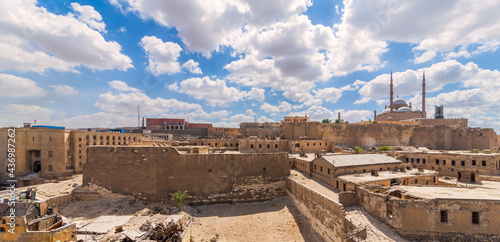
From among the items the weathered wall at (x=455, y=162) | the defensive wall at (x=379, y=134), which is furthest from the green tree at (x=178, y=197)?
the defensive wall at (x=379, y=134)

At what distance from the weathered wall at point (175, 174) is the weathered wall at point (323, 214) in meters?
4.29

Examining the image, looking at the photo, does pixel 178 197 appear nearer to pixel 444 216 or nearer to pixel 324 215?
pixel 324 215

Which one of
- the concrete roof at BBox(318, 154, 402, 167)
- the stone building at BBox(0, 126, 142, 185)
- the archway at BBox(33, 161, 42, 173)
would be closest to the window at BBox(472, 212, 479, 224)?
the concrete roof at BBox(318, 154, 402, 167)

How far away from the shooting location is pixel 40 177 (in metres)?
30.2

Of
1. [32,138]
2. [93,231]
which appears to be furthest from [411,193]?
[32,138]

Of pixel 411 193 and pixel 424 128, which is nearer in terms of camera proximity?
pixel 411 193

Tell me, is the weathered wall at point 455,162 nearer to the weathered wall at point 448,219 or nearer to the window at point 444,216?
the weathered wall at point 448,219

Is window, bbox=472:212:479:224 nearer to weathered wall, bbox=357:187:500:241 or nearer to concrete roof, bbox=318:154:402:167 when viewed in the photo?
weathered wall, bbox=357:187:500:241

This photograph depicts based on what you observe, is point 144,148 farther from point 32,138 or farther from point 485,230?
point 32,138

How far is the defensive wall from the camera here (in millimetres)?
43406

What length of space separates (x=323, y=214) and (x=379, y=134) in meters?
42.8

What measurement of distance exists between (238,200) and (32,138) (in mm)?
33952

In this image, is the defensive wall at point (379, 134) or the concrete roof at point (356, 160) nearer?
the concrete roof at point (356, 160)

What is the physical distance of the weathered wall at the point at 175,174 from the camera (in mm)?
18141
